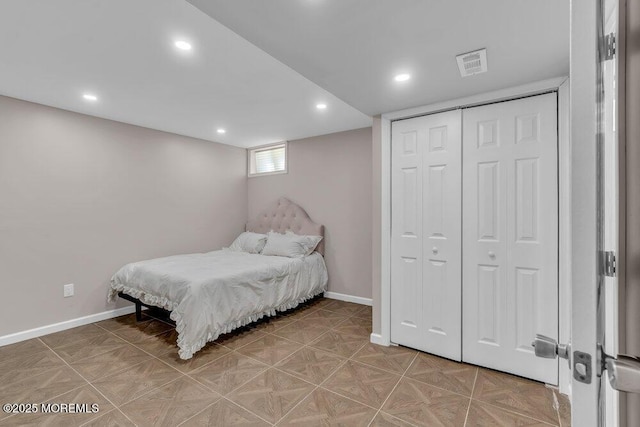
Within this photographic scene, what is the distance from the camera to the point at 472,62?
1888 mm

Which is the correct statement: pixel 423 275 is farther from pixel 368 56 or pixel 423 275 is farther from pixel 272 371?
pixel 368 56

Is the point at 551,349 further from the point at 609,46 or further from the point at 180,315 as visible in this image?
the point at 180,315

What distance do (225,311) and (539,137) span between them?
302 centimetres

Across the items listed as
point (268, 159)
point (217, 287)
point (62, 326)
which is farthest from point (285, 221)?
point (62, 326)

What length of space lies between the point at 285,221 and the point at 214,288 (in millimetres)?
2101

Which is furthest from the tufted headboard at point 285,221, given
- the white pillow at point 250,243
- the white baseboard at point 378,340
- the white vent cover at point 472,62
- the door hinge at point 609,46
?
the door hinge at point 609,46

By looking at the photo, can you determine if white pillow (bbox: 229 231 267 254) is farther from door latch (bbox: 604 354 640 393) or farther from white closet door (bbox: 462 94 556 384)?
door latch (bbox: 604 354 640 393)

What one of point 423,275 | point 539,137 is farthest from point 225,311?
point 539,137

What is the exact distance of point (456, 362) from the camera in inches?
98.7

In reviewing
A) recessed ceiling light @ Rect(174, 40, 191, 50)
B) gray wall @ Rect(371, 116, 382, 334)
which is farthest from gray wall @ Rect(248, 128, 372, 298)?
recessed ceiling light @ Rect(174, 40, 191, 50)

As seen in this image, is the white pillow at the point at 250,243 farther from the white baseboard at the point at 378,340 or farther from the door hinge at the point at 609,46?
the door hinge at the point at 609,46

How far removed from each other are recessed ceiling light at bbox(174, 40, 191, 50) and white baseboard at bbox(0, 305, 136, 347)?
3.21 m

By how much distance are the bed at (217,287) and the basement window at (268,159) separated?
4.21ft

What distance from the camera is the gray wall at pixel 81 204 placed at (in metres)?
2.96
